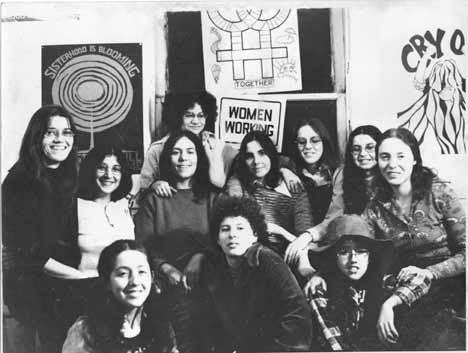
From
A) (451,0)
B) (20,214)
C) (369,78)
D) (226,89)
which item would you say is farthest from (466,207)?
(20,214)

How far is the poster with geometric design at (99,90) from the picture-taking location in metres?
1.62

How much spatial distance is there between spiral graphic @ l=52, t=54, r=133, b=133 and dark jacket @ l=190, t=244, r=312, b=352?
50 cm

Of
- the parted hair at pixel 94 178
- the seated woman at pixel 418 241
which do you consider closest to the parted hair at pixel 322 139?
the seated woman at pixel 418 241

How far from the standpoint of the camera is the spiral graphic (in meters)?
1.62

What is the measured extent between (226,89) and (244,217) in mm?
360

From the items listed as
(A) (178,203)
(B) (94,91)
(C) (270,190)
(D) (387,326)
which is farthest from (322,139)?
(B) (94,91)

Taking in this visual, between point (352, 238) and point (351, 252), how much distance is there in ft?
0.13

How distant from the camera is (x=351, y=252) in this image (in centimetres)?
161

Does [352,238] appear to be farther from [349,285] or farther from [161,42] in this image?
[161,42]

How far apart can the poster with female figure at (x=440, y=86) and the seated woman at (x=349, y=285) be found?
13.2 inches

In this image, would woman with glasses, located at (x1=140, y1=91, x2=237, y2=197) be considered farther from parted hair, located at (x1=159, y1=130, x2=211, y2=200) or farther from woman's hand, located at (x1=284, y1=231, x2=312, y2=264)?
woman's hand, located at (x1=284, y1=231, x2=312, y2=264)

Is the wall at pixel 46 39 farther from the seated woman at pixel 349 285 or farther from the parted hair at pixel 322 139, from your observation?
the seated woman at pixel 349 285

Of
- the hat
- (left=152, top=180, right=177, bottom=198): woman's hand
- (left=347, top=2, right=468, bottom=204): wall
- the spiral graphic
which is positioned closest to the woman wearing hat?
the hat

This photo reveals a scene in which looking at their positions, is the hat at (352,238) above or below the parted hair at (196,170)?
below
